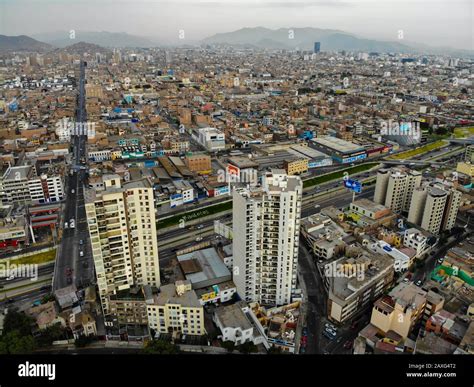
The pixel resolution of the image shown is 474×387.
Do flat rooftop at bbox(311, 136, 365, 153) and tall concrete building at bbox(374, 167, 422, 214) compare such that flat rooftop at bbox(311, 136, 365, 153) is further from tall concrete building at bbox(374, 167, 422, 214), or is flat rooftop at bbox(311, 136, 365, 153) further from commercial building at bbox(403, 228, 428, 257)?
commercial building at bbox(403, 228, 428, 257)

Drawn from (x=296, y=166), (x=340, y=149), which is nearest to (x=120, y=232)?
(x=296, y=166)

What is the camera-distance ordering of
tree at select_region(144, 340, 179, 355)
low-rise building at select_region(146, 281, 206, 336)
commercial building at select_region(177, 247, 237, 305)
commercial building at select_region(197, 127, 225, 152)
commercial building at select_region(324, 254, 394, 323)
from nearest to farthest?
tree at select_region(144, 340, 179, 355) → low-rise building at select_region(146, 281, 206, 336) → commercial building at select_region(324, 254, 394, 323) → commercial building at select_region(177, 247, 237, 305) → commercial building at select_region(197, 127, 225, 152)

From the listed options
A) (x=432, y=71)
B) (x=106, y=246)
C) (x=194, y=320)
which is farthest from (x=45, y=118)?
(x=432, y=71)

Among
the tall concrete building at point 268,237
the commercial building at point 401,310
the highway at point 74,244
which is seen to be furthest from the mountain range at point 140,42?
the highway at point 74,244

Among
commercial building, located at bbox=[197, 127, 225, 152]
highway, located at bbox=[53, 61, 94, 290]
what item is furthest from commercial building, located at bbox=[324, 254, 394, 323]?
commercial building, located at bbox=[197, 127, 225, 152]

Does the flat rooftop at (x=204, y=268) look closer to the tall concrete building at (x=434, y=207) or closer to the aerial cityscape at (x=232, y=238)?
the aerial cityscape at (x=232, y=238)

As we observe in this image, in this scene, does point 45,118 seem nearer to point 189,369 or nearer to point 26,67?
point 26,67
